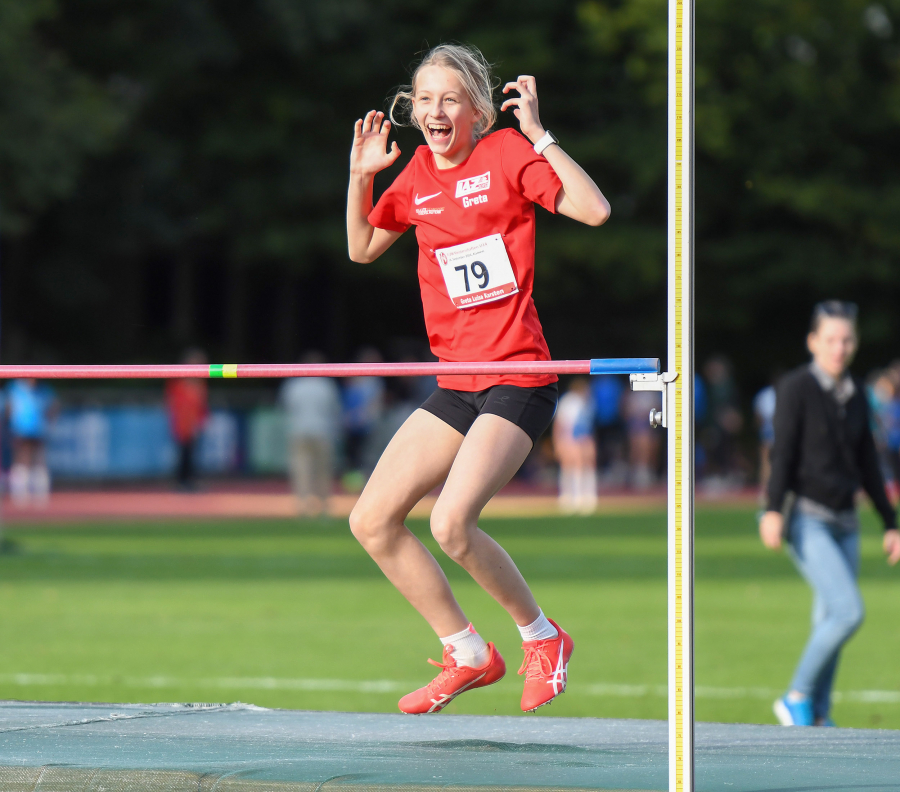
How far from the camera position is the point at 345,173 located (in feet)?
123

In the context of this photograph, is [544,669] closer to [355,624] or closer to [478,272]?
[478,272]

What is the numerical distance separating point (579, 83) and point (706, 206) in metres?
5.55

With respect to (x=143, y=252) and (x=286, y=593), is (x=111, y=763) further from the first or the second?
(x=143, y=252)

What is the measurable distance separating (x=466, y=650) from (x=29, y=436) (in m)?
21.1

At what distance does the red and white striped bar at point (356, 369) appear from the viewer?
460 centimetres

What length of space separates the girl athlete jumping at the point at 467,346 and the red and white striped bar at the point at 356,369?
0.37m

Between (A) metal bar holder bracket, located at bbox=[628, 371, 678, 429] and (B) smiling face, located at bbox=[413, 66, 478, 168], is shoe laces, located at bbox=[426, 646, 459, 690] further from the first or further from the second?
(B) smiling face, located at bbox=[413, 66, 478, 168]

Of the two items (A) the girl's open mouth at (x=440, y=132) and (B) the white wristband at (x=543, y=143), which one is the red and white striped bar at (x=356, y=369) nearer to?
(B) the white wristband at (x=543, y=143)

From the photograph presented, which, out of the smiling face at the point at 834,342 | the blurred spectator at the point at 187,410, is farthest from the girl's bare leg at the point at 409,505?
the blurred spectator at the point at 187,410

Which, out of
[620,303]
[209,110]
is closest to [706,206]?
[620,303]

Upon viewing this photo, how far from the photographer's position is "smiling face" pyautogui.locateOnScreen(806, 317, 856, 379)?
7.79 meters

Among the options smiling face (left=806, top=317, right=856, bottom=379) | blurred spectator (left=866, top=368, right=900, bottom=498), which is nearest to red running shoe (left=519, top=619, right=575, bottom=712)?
smiling face (left=806, top=317, right=856, bottom=379)

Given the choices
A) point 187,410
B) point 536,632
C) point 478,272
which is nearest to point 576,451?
point 187,410

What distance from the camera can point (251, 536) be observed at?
19609 millimetres
